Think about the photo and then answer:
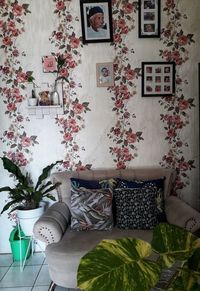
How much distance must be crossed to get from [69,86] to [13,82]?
510 millimetres

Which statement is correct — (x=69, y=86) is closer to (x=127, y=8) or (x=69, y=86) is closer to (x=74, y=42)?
(x=74, y=42)

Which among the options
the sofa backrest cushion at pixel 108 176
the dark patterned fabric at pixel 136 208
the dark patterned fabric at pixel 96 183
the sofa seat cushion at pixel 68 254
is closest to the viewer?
the sofa seat cushion at pixel 68 254

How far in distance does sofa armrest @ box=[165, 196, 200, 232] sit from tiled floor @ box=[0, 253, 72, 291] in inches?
38.6

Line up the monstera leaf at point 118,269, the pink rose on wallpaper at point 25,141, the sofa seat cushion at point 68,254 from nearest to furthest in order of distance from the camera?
1. the monstera leaf at point 118,269
2. the sofa seat cushion at point 68,254
3. the pink rose on wallpaper at point 25,141

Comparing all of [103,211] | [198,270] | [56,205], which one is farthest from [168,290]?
[56,205]

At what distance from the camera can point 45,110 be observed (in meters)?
2.66

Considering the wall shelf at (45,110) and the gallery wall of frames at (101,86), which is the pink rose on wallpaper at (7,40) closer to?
the gallery wall of frames at (101,86)

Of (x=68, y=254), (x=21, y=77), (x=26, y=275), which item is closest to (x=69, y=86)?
(x=21, y=77)

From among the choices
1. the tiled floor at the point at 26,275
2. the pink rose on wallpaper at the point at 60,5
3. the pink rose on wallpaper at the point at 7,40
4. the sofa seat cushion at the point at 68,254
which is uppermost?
the pink rose on wallpaper at the point at 60,5

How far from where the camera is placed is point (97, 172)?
2.59 metres

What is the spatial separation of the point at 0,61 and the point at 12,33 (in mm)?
268

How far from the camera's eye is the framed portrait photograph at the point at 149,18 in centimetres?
257

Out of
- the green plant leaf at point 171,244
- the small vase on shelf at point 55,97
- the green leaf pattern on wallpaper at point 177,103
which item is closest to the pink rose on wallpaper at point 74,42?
the small vase on shelf at point 55,97

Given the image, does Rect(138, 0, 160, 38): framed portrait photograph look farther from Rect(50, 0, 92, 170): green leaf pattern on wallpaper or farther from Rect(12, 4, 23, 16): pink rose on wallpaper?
Rect(12, 4, 23, 16): pink rose on wallpaper
